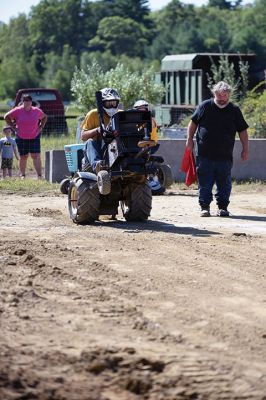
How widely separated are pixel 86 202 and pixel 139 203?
2.41ft

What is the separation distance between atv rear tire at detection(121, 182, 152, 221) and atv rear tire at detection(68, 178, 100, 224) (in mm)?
457

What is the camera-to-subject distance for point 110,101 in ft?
45.8

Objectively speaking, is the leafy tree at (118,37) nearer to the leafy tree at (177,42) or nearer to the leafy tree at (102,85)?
the leafy tree at (177,42)

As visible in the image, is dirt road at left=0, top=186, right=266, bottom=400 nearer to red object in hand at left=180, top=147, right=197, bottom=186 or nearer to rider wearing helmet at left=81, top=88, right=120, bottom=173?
rider wearing helmet at left=81, top=88, right=120, bottom=173

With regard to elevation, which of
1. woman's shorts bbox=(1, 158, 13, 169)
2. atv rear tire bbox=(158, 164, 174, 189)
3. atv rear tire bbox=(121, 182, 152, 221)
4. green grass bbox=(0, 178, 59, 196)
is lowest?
green grass bbox=(0, 178, 59, 196)

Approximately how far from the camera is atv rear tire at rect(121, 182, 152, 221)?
46.1 feet

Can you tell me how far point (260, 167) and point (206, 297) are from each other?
38.0ft

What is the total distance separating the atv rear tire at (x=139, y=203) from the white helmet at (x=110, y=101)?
1001mm

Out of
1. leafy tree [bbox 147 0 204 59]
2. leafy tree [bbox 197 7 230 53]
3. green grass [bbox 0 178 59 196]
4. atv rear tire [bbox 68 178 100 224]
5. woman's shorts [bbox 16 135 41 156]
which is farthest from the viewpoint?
leafy tree [bbox 147 0 204 59]

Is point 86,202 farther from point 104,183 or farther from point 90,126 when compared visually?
point 90,126

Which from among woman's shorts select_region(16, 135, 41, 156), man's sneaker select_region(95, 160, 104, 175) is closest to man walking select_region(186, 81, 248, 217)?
man's sneaker select_region(95, 160, 104, 175)

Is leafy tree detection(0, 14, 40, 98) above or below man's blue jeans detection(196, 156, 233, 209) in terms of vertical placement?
above

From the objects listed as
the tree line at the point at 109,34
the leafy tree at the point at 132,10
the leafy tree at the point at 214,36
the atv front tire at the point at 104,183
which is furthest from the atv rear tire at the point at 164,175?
the leafy tree at the point at 132,10

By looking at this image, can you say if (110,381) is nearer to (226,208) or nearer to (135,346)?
(135,346)
